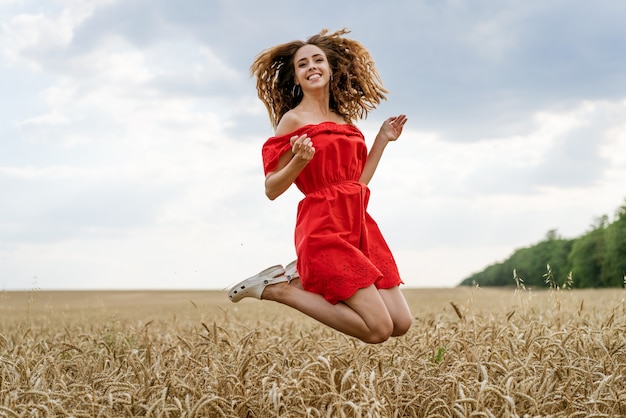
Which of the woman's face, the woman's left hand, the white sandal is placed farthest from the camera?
the woman's left hand

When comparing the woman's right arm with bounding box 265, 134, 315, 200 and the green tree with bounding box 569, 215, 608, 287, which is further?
the green tree with bounding box 569, 215, 608, 287

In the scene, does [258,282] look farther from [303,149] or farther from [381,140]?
[381,140]

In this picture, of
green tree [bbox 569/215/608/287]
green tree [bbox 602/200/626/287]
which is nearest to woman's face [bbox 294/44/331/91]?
green tree [bbox 602/200/626/287]

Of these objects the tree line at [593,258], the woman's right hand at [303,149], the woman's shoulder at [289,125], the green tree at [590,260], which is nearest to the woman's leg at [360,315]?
the woman's right hand at [303,149]

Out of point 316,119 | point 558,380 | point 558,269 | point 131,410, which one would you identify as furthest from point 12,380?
point 558,269

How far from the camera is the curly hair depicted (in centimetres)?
553

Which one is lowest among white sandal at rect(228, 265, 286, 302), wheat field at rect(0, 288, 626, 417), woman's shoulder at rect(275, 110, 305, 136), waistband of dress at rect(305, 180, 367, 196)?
wheat field at rect(0, 288, 626, 417)

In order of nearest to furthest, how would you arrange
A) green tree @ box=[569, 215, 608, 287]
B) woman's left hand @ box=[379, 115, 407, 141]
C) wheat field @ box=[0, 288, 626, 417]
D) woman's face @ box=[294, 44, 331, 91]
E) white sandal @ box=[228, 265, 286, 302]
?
wheat field @ box=[0, 288, 626, 417] < white sandal @ box=[228, 265, 286, 302] < woman's face @ box=[294, 44, 331, 91] < woman's left hand @ box=[379, 115, 407, 141] < green tree @ box=[569, 215, 608, 287]

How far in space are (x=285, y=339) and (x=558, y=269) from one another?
53545mm

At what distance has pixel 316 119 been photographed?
199 inches

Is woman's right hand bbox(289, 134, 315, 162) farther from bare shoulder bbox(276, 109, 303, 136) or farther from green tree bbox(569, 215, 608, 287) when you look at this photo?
green tree bbox(569, 215, 608, 287)

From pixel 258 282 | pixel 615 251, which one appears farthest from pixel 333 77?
pixel 615 251

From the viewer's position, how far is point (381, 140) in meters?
5.32

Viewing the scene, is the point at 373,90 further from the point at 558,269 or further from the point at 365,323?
the point at 558,269
